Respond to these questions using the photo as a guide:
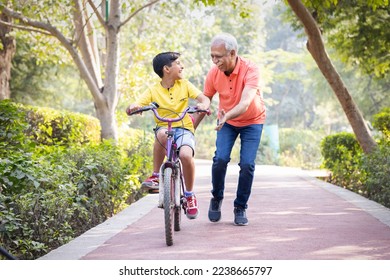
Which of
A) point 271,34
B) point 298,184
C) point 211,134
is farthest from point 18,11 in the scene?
point 271,34

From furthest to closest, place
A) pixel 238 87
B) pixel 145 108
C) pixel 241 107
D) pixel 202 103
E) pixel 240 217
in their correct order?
pixel 240 217 < pixel 238 87 < pixel 241 107 < pixel 202 103 < pixel 145 108

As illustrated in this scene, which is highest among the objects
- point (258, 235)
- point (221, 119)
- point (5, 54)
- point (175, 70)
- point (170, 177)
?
point (5, 54)

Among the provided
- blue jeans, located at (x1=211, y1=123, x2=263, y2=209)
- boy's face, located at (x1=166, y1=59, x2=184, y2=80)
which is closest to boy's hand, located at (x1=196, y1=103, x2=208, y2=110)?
boy's face, located at (x1=166, y1=59, x2=184, y2=80)

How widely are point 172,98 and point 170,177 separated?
0.92 meters

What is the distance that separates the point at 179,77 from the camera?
23.7 feet

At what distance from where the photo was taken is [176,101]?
284 inches

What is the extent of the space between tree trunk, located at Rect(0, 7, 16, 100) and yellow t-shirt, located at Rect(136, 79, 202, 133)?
1129cm

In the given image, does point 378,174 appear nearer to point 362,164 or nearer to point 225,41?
point 362,164

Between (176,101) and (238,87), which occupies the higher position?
(238,87)

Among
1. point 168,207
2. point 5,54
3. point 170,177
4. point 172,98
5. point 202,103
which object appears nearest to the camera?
point 168,207

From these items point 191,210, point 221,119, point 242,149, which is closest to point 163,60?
point 221,119
